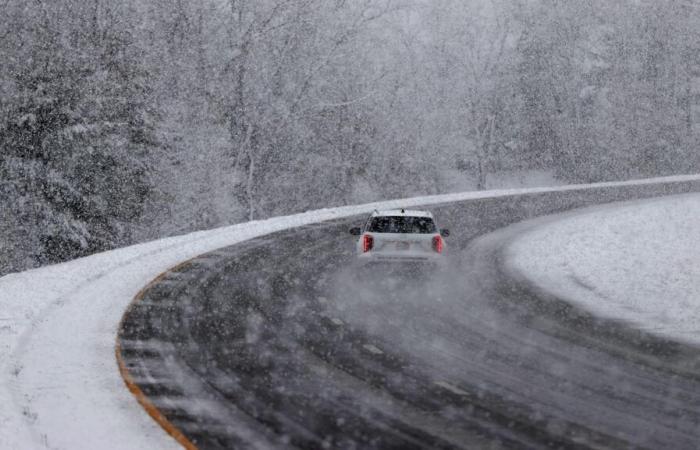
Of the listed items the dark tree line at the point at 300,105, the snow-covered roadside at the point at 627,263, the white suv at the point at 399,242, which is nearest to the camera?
the snow-covered roadside at the point at 627,263

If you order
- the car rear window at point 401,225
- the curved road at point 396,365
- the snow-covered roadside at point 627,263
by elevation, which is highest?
the car rear window at point 401,225

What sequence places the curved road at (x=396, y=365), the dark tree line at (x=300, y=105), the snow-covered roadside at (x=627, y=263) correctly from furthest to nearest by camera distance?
the dark tree line at (x=300, y=105) < the snow-covered roadside at (x=627, y=263) < the curved road at (x=396, y=365)

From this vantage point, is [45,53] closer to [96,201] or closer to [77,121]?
[77,121]

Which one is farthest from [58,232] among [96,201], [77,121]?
[77,121]

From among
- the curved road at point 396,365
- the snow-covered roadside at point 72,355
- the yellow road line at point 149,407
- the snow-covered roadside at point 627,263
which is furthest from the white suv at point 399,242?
the yellow road line at point 149,407

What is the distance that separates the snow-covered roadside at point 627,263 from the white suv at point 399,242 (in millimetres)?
2701

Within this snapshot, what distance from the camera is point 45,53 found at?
34.3 metres

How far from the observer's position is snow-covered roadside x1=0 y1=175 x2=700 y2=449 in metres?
9.06

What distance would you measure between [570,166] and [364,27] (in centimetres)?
2093

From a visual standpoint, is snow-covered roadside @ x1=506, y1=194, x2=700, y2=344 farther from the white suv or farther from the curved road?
the white suv

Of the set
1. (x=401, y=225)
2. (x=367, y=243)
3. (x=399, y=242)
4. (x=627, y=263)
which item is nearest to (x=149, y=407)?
(x=367, y=243)

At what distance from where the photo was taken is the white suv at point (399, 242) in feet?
59.5

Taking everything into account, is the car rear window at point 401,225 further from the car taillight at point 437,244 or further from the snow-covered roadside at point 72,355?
the snow-covered roadside at point 72,355

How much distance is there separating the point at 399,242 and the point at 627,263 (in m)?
7.19
